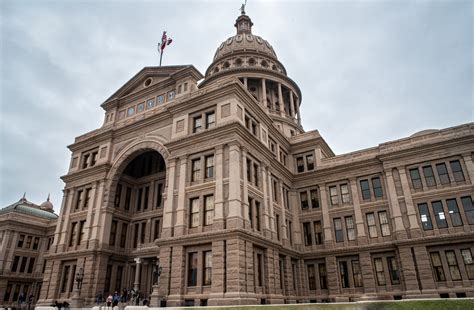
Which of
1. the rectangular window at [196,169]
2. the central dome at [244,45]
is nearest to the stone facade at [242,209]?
the rectangular window at [196,169]

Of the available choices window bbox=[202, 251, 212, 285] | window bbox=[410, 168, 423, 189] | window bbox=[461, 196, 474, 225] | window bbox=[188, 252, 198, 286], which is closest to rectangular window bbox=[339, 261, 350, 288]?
window bbox=[410, 168, 423, 189]

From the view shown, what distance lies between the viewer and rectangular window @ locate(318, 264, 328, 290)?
3412 centimetres

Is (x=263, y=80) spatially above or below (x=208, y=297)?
above

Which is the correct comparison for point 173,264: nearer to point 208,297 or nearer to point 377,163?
point 208,297

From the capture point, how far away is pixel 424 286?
28.6 meters

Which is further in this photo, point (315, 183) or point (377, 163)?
point (315, 183)

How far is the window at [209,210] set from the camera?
87.7ft

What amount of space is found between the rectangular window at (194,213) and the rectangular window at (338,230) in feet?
55.6

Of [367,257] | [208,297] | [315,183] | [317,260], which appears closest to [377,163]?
[315,183]

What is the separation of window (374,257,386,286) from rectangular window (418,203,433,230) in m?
5.44

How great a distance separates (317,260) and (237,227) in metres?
15.5

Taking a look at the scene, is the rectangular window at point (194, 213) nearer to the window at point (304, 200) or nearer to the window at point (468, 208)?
the window at point (304, 200)

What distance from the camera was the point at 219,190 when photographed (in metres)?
26.5

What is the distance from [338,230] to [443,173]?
11899 mm
